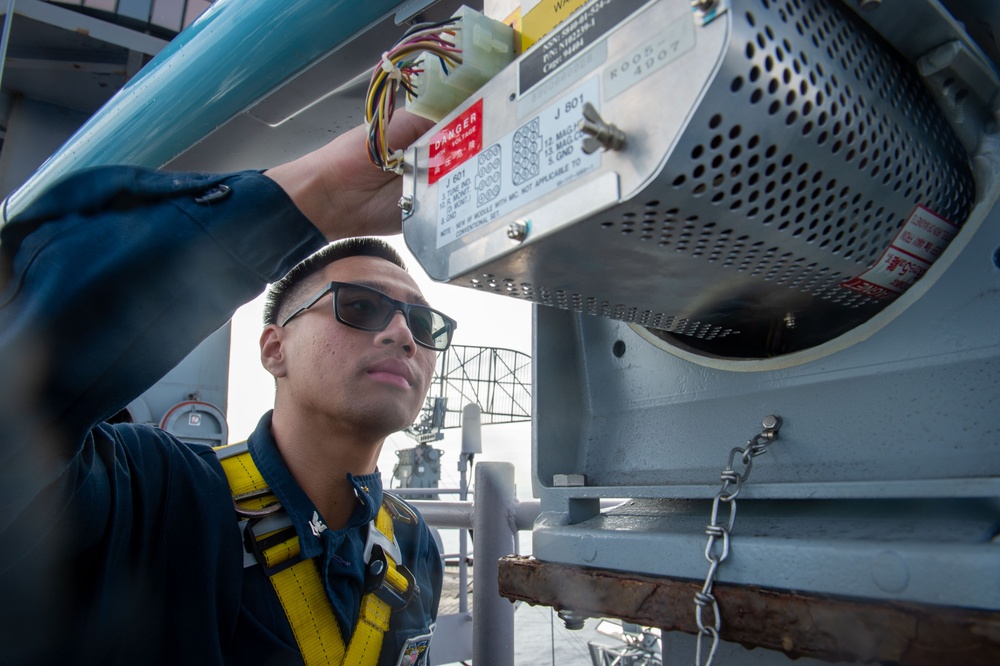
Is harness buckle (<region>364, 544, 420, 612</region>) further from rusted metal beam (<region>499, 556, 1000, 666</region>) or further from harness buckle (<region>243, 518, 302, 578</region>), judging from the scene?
rusted metal beam (<region>499, 556, 1000, 666</region>)

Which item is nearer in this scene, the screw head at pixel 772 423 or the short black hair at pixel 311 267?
the screw head at pixel 772 423

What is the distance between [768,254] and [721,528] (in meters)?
0.24

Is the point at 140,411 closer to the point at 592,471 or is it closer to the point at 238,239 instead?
the point at 238,239

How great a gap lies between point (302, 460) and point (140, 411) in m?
2.20

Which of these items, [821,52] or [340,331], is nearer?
[821,52]

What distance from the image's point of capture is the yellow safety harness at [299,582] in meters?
1.29

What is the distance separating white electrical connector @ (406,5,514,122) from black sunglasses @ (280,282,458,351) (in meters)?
0.90

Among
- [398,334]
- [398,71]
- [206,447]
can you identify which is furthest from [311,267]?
[398,71]

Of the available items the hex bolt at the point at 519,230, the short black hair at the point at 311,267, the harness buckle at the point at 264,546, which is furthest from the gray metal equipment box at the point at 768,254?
the short black hair at the point at 311,267

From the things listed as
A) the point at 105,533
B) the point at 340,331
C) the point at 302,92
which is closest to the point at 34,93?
the point at 302,92

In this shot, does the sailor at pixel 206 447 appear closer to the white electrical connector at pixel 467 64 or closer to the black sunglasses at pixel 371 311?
the black sunglasses at pixel 371 311

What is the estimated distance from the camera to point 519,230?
500mm

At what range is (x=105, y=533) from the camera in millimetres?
1021

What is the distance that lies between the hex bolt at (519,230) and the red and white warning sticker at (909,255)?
331 mm
